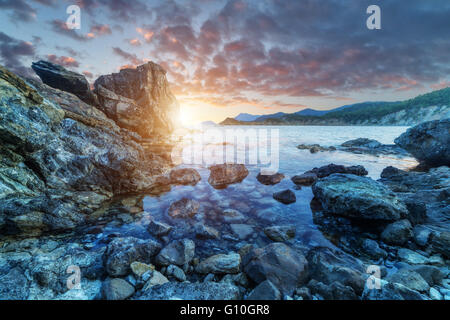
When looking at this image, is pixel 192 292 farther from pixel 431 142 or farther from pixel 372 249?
pixel 431 142

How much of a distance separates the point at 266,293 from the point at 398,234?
536 cm

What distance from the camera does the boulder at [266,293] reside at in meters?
3.66

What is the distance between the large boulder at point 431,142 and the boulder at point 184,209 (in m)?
23.7

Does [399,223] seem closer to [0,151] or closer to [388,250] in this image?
[388,250]

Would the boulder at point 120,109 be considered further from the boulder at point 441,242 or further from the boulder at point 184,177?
Result: the boulder at point 441,242

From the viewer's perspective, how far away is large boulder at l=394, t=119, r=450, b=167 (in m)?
16.7

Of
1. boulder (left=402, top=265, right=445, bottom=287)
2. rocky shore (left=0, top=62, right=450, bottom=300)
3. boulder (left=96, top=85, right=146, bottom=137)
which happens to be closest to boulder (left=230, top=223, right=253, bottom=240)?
rocky shore (left=0, top=62, right=450, bottom=300)

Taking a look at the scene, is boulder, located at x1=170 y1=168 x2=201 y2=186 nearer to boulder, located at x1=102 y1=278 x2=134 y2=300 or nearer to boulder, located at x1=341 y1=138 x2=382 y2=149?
boulder, located at x1=102 y1=278 x2=134 y2=300

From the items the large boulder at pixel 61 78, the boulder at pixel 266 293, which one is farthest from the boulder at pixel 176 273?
the large boulder at pixel 61 78

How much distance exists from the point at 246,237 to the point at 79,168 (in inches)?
382

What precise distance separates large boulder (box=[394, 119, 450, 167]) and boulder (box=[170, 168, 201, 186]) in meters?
23.3

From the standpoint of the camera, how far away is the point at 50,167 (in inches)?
341

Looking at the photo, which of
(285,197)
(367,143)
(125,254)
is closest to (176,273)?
(125,254)
